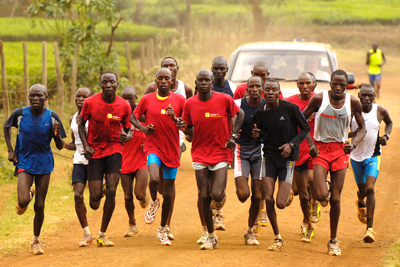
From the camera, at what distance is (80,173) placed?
781cm

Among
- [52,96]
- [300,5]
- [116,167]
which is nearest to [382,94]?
A: [52,96]

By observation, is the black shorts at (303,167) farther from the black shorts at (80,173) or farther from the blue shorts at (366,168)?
the black shorts at (80,173)

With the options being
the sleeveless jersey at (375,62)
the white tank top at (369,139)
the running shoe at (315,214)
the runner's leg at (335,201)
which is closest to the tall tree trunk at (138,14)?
the sleeveless jersey at (375,62)

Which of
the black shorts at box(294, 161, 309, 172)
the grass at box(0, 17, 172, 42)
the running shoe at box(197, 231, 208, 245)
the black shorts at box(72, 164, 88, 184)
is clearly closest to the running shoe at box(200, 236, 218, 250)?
the running shoe at box(197, 231, 208, 245)

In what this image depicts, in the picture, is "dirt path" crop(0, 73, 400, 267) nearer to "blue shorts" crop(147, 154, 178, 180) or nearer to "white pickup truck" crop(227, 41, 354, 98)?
"blue shorts" crop(147, 154, 178, 180)

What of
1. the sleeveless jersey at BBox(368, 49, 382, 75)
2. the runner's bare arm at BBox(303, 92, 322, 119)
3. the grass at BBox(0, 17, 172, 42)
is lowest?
the runner's bare arm at BBox(303, 92, 322, 119)

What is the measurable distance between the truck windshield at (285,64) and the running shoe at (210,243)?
16.9ft

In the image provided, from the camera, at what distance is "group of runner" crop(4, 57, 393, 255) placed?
23.8 ft

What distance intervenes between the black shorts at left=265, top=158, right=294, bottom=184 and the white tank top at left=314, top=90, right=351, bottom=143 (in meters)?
0.61

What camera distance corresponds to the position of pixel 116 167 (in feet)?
24.8

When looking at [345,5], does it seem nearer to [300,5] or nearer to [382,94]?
[300,5]

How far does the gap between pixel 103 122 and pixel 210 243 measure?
207cm

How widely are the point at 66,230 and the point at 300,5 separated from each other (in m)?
48.5

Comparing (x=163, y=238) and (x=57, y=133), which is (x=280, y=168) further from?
(x=57, y=133)
